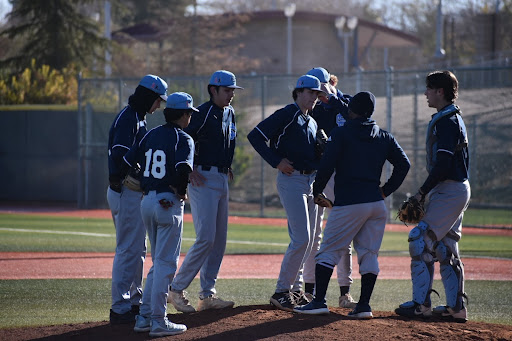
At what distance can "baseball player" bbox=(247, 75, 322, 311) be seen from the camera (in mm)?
6859

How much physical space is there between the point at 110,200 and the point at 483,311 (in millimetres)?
4116

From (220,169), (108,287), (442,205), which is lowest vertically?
(108,287)

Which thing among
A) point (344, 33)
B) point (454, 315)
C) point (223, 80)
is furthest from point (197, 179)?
point (344, 33)

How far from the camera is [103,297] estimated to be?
8.34 meters

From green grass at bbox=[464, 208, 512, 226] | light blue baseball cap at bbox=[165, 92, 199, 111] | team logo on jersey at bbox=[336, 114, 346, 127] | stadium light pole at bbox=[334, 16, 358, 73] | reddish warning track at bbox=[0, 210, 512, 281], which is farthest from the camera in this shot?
stadium light pole at bbox=[334, 16, 358, 73]

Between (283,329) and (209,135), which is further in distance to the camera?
(209,135)

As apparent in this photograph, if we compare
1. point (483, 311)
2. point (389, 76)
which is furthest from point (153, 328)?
point (389, 76)

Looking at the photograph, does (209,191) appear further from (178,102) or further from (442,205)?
(442,205)

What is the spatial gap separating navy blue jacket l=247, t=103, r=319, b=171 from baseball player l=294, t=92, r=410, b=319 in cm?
52

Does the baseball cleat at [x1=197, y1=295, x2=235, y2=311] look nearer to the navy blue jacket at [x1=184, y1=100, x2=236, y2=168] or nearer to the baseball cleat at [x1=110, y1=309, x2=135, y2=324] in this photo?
the baseball cleat at [x1=110, y1=309, x2=135, y2=324]

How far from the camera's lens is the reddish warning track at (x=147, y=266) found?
10055mm

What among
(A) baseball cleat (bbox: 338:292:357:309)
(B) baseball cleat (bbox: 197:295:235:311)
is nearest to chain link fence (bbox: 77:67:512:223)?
(A) baseball cleat (bbox: 338:292:357:309)

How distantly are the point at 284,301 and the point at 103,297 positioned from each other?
99.0 inches

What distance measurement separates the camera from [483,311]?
7875 mm
